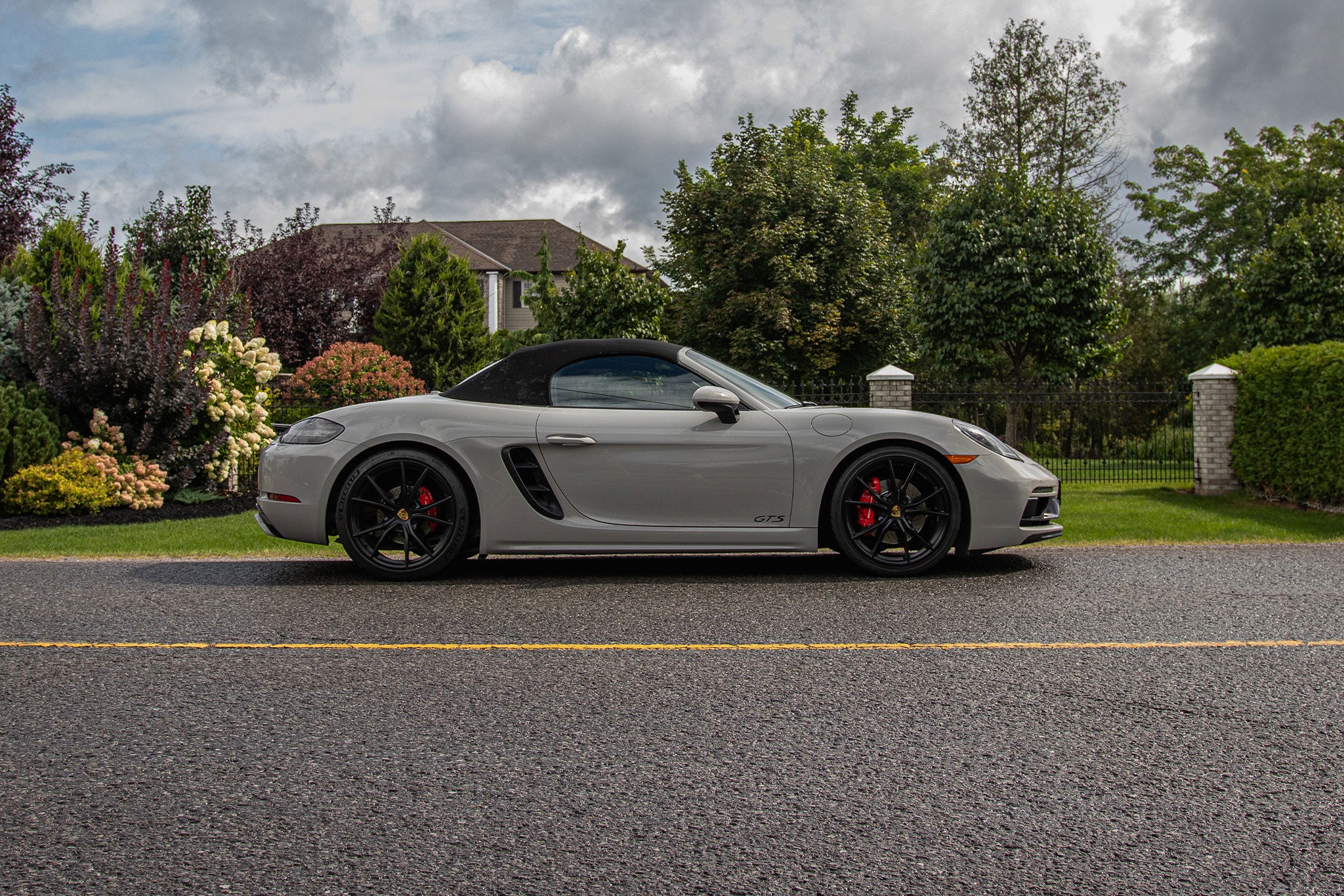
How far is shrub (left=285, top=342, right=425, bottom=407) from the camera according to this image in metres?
17.0

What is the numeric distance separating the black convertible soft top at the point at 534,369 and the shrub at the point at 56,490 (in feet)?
20.9

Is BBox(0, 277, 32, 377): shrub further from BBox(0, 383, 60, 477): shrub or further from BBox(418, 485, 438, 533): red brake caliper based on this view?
BBox(418, 485, 438, 533): red brake caliper

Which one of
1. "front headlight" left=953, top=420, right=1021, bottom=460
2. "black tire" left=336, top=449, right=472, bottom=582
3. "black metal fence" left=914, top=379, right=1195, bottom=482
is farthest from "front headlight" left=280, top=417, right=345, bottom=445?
"black metal fence" left=914, top=379, right=1195, bottom=482

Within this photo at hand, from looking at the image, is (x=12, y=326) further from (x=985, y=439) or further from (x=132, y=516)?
(x=985, y=439)

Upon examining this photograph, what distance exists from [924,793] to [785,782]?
38 cm

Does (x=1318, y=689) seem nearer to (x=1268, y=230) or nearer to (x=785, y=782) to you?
(x=785, y=782)

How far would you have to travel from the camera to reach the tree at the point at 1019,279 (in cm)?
2427

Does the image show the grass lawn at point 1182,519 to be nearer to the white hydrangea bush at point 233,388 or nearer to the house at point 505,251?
the white hydrangea bush at point 233,388

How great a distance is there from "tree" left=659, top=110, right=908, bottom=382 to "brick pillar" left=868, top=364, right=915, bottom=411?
41.4 feet

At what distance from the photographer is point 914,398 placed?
637 inches

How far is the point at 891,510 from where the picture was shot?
22.0 ft

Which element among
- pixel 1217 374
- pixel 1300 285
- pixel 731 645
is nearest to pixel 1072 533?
pixel 731 645

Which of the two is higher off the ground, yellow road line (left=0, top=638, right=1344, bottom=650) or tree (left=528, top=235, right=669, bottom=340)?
tree (left=528, top=235, right=669, bottom=340)

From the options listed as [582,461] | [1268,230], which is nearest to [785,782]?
[582,461]
